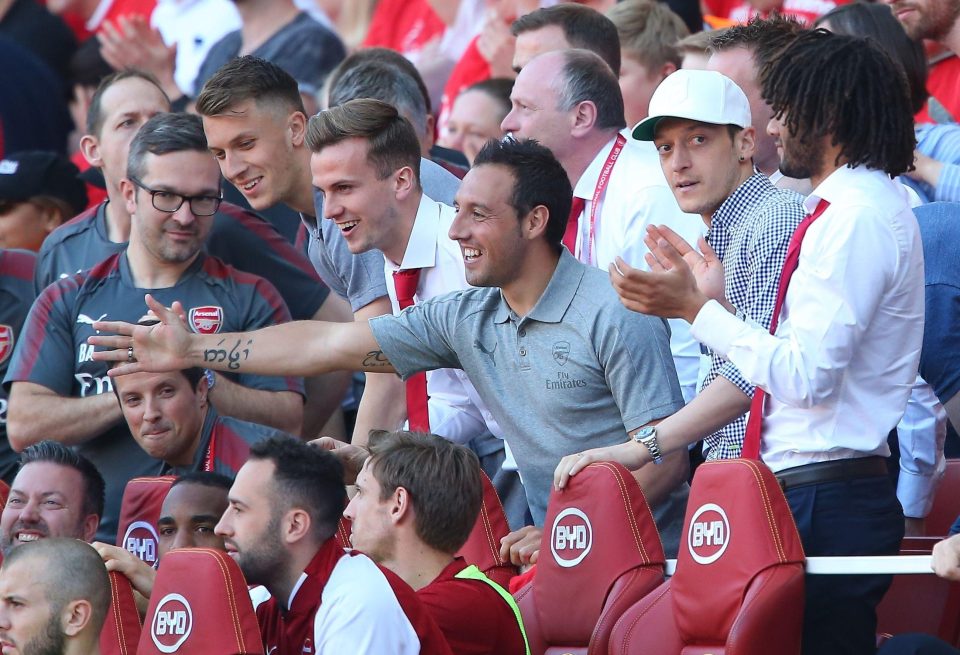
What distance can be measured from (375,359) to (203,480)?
0.64m

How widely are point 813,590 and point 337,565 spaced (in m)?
1.16

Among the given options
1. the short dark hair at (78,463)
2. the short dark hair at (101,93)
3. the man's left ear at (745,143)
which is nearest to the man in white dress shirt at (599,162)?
the man's left ear at (745,143)

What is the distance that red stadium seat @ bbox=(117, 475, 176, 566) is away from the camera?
4969 mm

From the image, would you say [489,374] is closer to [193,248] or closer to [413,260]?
[413,260]

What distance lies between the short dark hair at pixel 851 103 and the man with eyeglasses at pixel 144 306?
2.39 metres

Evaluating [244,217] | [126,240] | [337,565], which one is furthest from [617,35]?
[337,565]

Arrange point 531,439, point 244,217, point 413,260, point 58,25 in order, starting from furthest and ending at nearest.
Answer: point 58,25
point 244,217
point 413,260
point 531,439

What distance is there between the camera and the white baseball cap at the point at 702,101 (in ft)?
14.5

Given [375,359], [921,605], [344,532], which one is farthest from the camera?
[375,359]

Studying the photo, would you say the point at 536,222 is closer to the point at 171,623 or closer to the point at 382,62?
the point at 171,623

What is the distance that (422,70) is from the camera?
8648 mm

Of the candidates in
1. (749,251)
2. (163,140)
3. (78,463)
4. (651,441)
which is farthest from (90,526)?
(749,251)

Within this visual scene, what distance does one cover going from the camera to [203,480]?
4.96 metres

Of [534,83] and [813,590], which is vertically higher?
[534,83]
